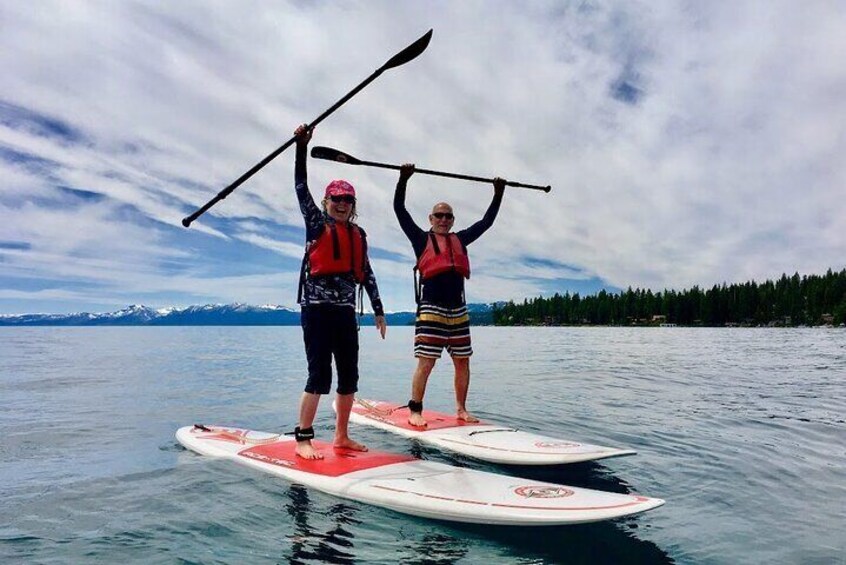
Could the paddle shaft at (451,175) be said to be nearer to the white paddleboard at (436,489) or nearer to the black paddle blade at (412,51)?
the black paddle blade at (412,51)

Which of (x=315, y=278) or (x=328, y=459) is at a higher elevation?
(x=315, y=278)

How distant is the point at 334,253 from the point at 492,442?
135 inches

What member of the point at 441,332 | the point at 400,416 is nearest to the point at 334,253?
the point at 441,332

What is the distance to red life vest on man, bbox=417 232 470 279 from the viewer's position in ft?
26.5

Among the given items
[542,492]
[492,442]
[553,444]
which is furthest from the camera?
[492,442]

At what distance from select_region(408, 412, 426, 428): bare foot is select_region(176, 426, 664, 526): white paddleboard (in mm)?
1690

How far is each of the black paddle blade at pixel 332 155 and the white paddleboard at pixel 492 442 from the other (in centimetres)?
427

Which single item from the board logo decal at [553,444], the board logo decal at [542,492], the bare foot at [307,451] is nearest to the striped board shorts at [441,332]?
the board logo decal at [553,444]

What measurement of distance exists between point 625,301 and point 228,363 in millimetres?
162047

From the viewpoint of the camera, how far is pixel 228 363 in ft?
86.3

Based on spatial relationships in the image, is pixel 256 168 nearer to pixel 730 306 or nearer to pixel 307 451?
pixel 307 451

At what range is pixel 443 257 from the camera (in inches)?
318

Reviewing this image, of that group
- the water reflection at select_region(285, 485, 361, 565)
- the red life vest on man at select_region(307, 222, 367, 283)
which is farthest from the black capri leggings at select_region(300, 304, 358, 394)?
the water reflection at select_region(285, 485, 361, 565)

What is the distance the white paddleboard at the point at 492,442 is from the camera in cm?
628
